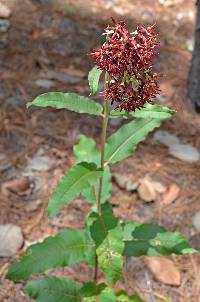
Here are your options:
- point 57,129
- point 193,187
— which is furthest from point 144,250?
point 57,129

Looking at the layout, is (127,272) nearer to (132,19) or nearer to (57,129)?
(57,129)

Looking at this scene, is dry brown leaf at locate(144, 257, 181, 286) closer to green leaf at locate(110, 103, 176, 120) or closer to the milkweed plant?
the milkweed plant

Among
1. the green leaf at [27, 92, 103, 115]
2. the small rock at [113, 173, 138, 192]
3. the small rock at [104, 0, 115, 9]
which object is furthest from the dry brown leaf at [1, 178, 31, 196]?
the small rock at [104, 0, 115, 9]

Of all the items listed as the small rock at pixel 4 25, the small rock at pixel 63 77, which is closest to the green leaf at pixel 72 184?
the small rock at pixel 63 77

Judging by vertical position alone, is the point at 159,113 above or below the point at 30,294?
above

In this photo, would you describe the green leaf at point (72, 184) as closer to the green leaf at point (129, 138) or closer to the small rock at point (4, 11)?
the green leaf at point (129, 138)
